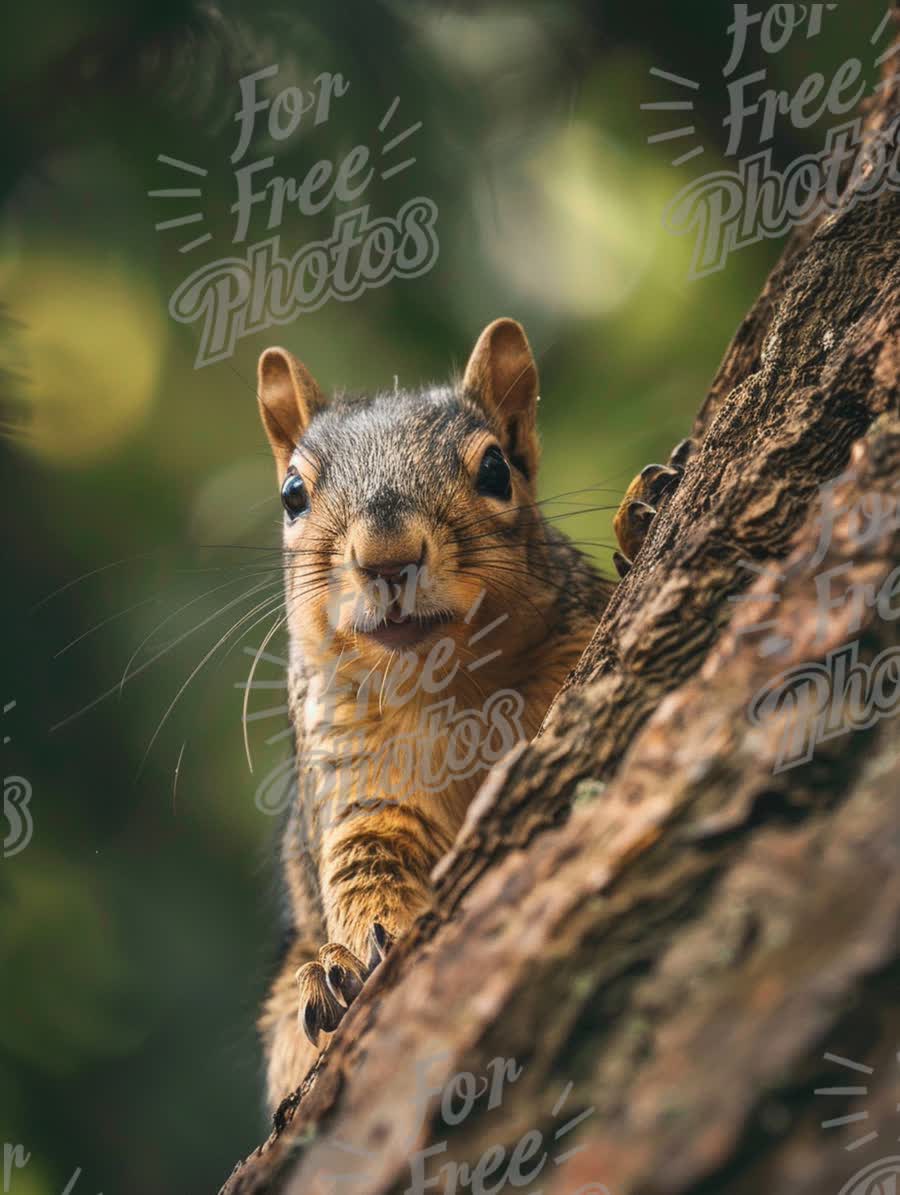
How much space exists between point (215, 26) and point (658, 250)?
1391mm

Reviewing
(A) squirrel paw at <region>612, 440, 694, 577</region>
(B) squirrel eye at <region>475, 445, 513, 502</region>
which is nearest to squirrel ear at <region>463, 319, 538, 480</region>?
(B) squirrel eye at <region>475, 445, 513, 502</region>

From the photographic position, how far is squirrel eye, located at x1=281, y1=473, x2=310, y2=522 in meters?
2.49

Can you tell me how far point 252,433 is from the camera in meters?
3.48

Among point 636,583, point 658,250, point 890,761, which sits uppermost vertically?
point 658,250

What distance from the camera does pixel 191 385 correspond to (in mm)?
3439

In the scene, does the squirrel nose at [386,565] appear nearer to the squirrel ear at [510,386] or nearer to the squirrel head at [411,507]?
the squirrel head at [411,507]

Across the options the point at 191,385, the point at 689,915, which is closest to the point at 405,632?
the point at 689,915

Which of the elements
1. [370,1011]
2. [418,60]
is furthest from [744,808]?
[418,60]

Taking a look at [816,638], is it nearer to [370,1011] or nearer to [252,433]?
[370,1011]

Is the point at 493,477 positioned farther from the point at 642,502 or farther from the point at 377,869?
the point at 377,869

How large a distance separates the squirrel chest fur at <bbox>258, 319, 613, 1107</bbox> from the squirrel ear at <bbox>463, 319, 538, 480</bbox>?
3 cm

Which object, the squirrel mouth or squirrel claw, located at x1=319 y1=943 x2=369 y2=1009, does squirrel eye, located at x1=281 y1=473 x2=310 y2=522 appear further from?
squirrel claw, located at x1=319 y1=943 x2=369 y2=1009

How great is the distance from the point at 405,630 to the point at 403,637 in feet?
0.05

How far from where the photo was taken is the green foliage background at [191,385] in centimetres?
315
